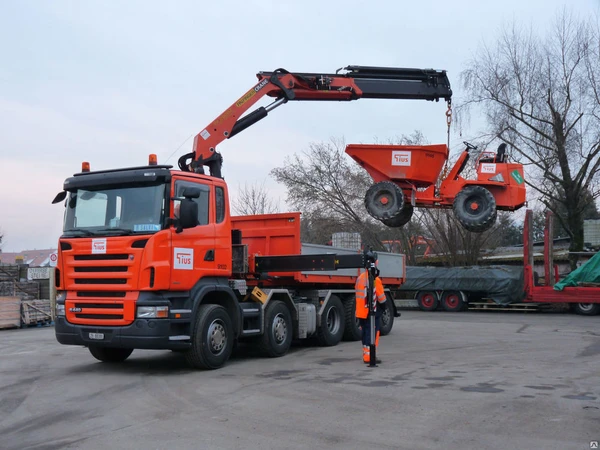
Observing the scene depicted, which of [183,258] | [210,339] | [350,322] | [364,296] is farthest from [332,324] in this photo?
[183,258]

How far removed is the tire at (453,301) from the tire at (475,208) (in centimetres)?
1577

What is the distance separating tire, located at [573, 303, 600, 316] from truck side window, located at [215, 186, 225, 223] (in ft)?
62.1

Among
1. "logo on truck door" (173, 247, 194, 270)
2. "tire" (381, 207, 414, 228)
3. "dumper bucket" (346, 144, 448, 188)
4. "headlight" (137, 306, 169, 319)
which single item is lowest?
"headlight" (137, 306, 169, 319)

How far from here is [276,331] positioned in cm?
1213

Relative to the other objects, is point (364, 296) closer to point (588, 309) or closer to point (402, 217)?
point (402, 217)

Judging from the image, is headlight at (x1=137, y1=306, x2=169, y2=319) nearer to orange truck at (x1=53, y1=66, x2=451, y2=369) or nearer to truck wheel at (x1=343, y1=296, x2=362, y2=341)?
orange truck at (x1=53, y1=66, x2=451, y2=369)

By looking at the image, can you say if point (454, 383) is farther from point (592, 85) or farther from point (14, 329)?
point (592, 85)

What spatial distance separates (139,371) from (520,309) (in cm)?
2072

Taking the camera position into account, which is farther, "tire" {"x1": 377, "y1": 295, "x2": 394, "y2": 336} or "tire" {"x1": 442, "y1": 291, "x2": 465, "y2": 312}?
"tire" {"x1": 442, "y1": 291, "x2": 465, "y2": 312}

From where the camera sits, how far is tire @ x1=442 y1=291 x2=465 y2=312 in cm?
2839

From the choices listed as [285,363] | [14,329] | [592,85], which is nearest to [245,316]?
[285,363]

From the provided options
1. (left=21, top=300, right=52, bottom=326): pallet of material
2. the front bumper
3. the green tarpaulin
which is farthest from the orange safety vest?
the green tarpaulin

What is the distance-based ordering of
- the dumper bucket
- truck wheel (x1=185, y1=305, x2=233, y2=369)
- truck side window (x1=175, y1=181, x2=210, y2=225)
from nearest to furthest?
truck wheel (x1=185, y1=305, x2=233, y2=369) < truck side window (x1=175, y1=181, x2=210, y2=225) < the dumper bucket

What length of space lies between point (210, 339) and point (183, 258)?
4.78ft
